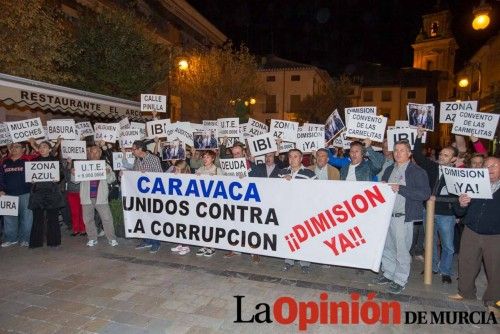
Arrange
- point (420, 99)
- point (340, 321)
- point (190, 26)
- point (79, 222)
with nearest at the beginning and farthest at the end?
point (340, 321) → point (79, 222) → point (190, 26) → point (420, 99)

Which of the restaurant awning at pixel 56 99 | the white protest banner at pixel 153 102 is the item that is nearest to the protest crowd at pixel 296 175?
the white protest banner at pixel 153 102

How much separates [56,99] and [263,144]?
647 centimetres

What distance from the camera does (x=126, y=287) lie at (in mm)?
5281

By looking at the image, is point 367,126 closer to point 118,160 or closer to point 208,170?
point 208,170

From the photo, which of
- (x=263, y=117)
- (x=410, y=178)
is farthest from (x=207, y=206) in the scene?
(x=263, y=117)

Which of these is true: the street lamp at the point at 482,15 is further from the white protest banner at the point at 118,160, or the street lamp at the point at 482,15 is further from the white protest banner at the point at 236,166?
the white protest banner at the point at 118,160

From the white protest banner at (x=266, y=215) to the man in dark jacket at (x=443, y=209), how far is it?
1126 millimetres

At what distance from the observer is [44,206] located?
714 cm

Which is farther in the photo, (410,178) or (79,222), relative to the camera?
(79,222)

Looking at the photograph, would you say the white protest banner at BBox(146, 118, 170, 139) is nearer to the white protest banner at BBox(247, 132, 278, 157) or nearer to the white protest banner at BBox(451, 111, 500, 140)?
the white protest banner at BBox(247, 132, 278, 157)

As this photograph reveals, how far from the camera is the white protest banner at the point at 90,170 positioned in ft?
23.0

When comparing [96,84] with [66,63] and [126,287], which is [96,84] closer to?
[66,63]

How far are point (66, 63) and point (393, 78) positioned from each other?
179ft

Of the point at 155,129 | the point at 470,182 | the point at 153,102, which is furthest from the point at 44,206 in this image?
the point at 470,182
